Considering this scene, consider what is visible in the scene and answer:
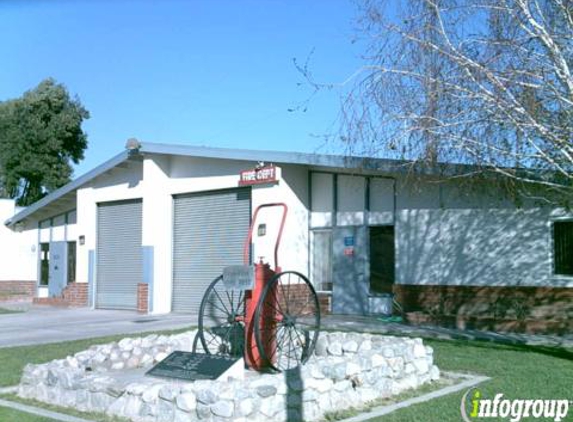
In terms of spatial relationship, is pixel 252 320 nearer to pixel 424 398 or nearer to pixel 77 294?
pixel 424 398

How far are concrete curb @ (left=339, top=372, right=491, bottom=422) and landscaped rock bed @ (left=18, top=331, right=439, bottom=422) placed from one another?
0.93ft

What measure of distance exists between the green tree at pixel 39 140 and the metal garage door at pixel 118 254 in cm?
1803

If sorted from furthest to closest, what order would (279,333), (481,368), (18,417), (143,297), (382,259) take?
1. (143,297)
2. (382,259)
3. (279,333)
4. (481,368)
5. (18,417)

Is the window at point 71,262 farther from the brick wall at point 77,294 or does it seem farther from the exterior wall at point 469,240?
the exterior wall at point 469,240

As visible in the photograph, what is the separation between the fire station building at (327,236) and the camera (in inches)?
596

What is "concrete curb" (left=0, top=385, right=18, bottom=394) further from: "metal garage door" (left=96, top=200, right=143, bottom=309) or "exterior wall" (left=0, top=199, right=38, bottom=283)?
"exterior wall" (left=0, top=199, right=38, bottom=283)

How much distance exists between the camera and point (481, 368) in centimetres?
1016

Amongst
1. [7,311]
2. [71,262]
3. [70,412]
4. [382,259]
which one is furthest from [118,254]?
[70,412]

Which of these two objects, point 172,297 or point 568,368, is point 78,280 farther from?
point 568,368

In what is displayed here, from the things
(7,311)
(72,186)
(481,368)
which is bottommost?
(7,311)

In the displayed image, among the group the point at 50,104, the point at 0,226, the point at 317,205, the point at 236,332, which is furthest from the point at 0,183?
the point at 236,332

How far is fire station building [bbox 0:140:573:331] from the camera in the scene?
15.1 metres

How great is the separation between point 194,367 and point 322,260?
10.8 meters

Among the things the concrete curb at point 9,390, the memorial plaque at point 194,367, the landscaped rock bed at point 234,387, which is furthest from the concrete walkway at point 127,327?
the memorial plaque at point 194,367
